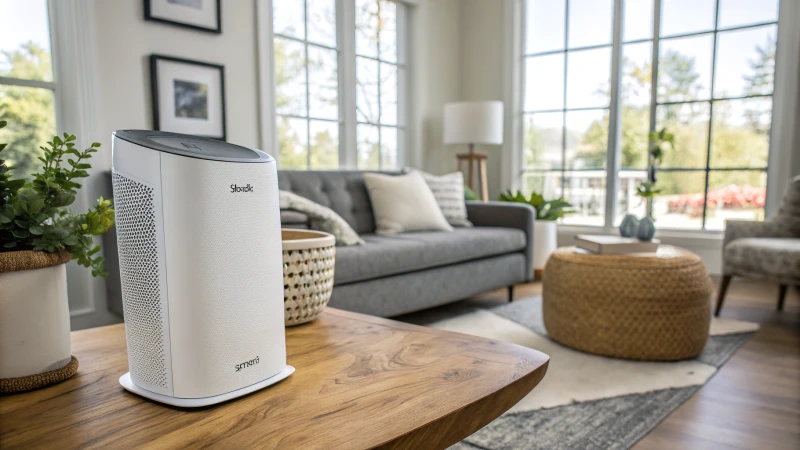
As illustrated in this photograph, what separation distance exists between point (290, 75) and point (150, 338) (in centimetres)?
318

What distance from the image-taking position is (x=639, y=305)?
6.71 ft

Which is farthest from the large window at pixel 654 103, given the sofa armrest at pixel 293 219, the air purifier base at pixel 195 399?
the air purifier base at pixel 195 399

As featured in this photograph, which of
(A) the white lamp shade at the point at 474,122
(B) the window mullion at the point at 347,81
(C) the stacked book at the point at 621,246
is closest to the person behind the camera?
(C) the stacked book at the point at 621,246

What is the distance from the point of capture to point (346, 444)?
474mm

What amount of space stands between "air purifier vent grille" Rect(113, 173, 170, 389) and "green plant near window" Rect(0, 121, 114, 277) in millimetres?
77

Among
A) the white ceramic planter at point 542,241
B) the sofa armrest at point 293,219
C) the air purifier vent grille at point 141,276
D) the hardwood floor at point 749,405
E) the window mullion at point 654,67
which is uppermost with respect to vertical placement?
the window mullion at point 654,67

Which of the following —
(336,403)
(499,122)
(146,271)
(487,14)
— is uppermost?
(487,14)

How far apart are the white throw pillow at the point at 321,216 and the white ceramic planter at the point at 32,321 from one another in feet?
5.28

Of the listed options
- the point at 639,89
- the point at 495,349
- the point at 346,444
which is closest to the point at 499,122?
the point at 639,89

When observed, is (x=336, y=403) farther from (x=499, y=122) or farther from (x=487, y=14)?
(x=487, y=14)

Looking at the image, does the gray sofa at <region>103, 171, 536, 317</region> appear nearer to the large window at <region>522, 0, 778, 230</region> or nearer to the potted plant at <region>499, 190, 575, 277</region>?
the potted plant at <region>499, 190, 575, 277</region>

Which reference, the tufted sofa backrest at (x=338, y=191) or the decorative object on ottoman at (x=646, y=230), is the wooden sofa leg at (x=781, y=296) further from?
the tufted sofa backrest at (x=338, y=191)

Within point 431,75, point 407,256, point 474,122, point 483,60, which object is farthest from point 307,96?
point 483,60

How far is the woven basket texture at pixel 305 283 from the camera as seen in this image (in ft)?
2.72
